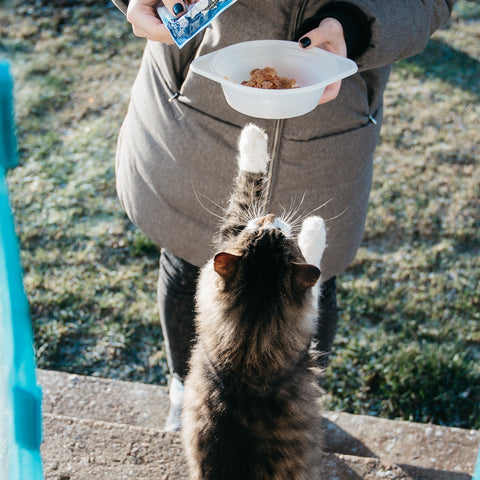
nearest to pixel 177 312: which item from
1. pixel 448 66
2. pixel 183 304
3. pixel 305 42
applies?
pixel 183 304

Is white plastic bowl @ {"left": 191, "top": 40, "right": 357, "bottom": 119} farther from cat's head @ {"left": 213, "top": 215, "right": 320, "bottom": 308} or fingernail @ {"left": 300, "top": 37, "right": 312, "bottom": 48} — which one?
cat's head @ {"left": 213, "top": 215, "right": 320, "bottom": 308}

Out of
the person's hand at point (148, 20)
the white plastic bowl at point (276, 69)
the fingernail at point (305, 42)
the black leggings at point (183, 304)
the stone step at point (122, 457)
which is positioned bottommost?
the stone step at point (122, 457)

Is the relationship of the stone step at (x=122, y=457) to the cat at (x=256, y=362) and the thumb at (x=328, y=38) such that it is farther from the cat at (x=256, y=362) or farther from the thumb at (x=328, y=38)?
the thumb at (x=328, y=38)

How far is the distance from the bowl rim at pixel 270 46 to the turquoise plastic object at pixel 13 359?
56cm

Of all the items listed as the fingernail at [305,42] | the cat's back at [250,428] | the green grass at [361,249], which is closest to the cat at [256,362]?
the cat's back at [250,428]

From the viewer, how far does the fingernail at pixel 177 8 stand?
4.27ft

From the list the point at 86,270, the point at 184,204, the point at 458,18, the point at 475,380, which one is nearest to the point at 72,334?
the point at 86,270

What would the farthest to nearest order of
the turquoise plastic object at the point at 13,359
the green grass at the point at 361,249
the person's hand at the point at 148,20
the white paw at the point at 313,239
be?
the green grass at the point at 361,249 → the white paw at the point at 313,239 → the turquoise plastic object at the point at 13,359 → the person's hand at the point at 148,20

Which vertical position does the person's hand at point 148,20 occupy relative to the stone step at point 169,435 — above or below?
above

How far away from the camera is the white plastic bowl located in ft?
4.17

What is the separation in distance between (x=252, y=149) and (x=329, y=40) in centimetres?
39

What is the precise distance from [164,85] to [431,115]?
2.73 metres

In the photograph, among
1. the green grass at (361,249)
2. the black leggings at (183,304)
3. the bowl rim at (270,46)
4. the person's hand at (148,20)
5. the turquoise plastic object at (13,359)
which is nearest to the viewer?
the bowl rim at (270,46)

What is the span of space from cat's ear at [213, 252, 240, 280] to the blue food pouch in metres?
0.53
